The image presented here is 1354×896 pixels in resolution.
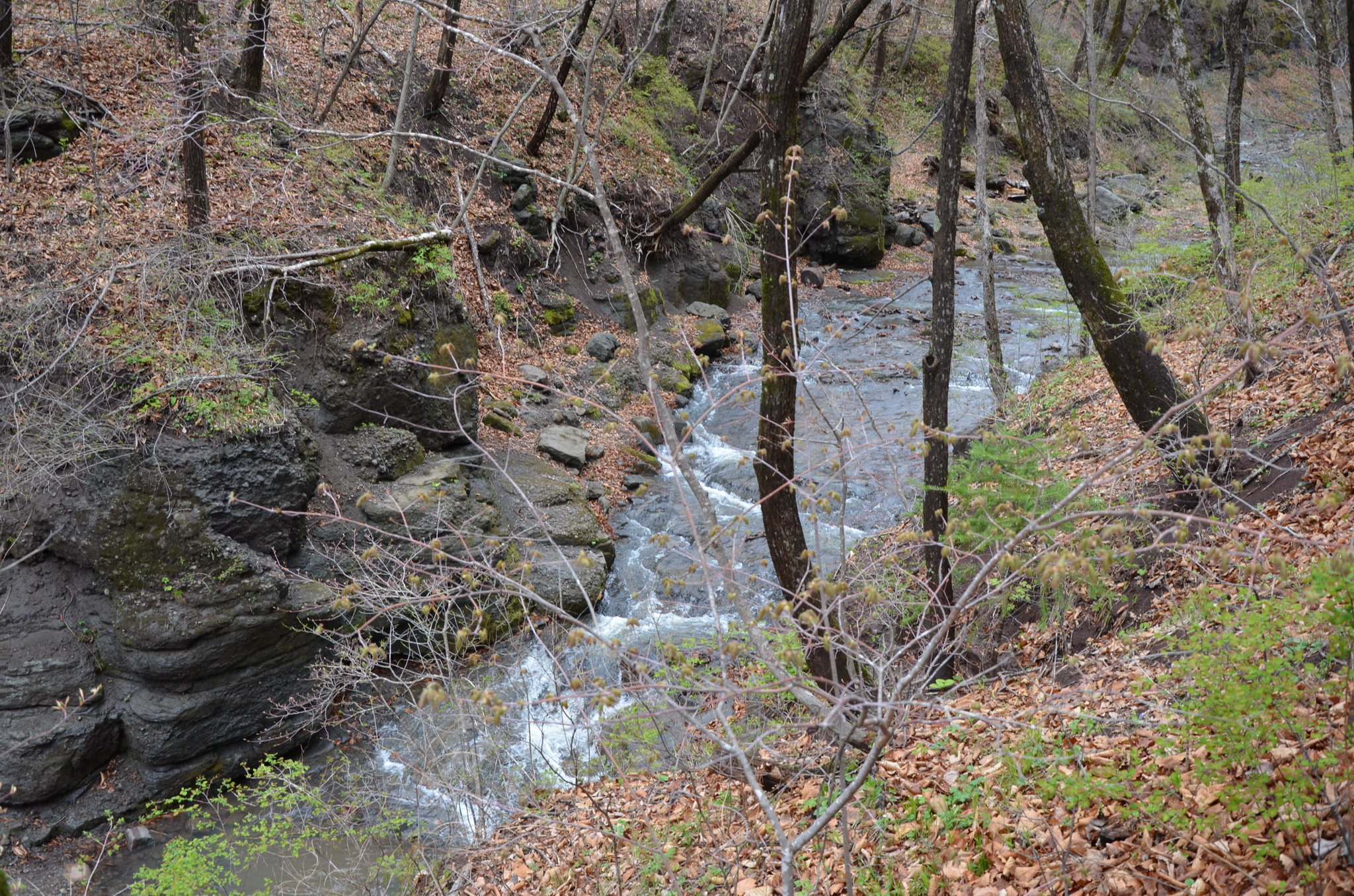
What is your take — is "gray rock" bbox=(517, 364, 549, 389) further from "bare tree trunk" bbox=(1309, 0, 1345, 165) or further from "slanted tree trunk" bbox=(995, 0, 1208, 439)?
"bare tree trunk" bbox=(1309, 0, 1345, 165)

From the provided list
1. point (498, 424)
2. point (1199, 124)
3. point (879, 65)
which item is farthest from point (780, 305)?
point (879, 65)

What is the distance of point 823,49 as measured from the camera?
20.7ft

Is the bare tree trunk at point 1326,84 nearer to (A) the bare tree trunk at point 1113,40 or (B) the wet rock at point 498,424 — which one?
(B) the wet rock at point 498,424

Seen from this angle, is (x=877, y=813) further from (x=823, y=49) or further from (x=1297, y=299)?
(x=1297, y=299)

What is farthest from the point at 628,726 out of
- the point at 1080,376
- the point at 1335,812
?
the point at 1080,376

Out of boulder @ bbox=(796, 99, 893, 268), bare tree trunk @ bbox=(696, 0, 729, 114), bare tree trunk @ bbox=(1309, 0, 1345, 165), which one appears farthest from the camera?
boulder @ bbox=(796, 99, 893, 268)

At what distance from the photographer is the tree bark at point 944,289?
18.6 feet

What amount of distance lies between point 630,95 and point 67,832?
17.8 meters

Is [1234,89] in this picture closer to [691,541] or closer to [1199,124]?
[1199,124]

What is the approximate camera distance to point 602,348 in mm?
14141

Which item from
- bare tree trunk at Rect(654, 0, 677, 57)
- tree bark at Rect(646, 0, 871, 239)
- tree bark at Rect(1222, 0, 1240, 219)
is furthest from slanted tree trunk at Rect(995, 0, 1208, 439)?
bare tree trunk at Rect(654, 0, 677, 57)

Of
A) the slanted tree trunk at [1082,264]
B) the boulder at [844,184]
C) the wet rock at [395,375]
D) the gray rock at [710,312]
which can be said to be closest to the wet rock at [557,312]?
the wet rock at [395,375]

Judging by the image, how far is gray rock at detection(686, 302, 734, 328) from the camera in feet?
54.5

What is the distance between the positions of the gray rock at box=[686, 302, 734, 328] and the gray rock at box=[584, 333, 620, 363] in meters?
2.89
